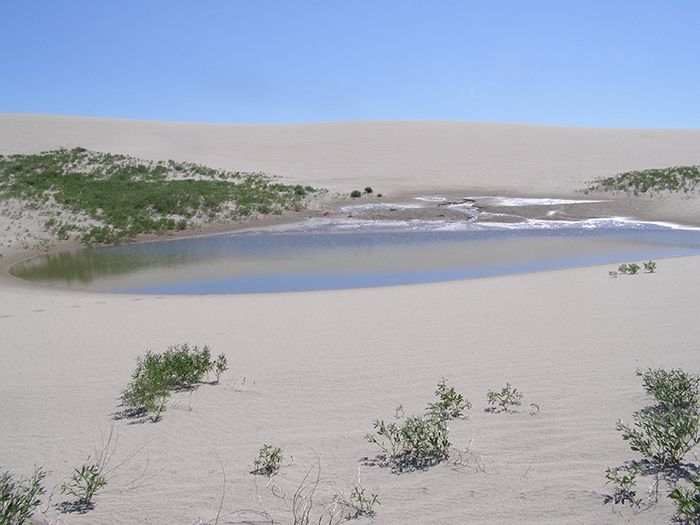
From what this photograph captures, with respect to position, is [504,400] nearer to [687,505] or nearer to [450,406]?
[450,406]

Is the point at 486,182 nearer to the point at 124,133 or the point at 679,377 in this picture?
the point at 679,377

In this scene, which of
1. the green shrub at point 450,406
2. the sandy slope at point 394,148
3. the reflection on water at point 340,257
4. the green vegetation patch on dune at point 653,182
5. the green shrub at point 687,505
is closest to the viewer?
the green shrub at point 687,505

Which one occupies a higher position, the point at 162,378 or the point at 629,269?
the point at 629,269

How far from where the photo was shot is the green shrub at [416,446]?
481 centimetres

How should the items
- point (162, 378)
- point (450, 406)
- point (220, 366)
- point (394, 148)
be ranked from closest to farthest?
point (450, 406) < point (162, 378) < point (220, 366) < point (394, 148)

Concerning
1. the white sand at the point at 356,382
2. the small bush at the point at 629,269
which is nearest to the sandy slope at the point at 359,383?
the white sand at the point at 356,382

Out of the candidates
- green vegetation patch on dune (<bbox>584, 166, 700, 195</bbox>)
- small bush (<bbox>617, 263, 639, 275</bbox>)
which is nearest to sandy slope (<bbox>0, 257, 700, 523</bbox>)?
small bush (<bbox>617, 263, 639, 275</bbox>)

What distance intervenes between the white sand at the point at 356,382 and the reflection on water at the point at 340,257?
→ 1964mm

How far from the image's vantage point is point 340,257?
738 inches

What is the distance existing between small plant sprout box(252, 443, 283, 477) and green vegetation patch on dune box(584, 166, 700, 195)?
28.2m

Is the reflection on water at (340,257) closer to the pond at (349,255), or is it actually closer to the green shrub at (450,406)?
the pond at (349,255)

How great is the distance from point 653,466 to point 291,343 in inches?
212

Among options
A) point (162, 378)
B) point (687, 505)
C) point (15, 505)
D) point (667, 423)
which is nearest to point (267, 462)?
point (15, 505)

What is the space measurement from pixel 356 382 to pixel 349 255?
1226 centimetres
